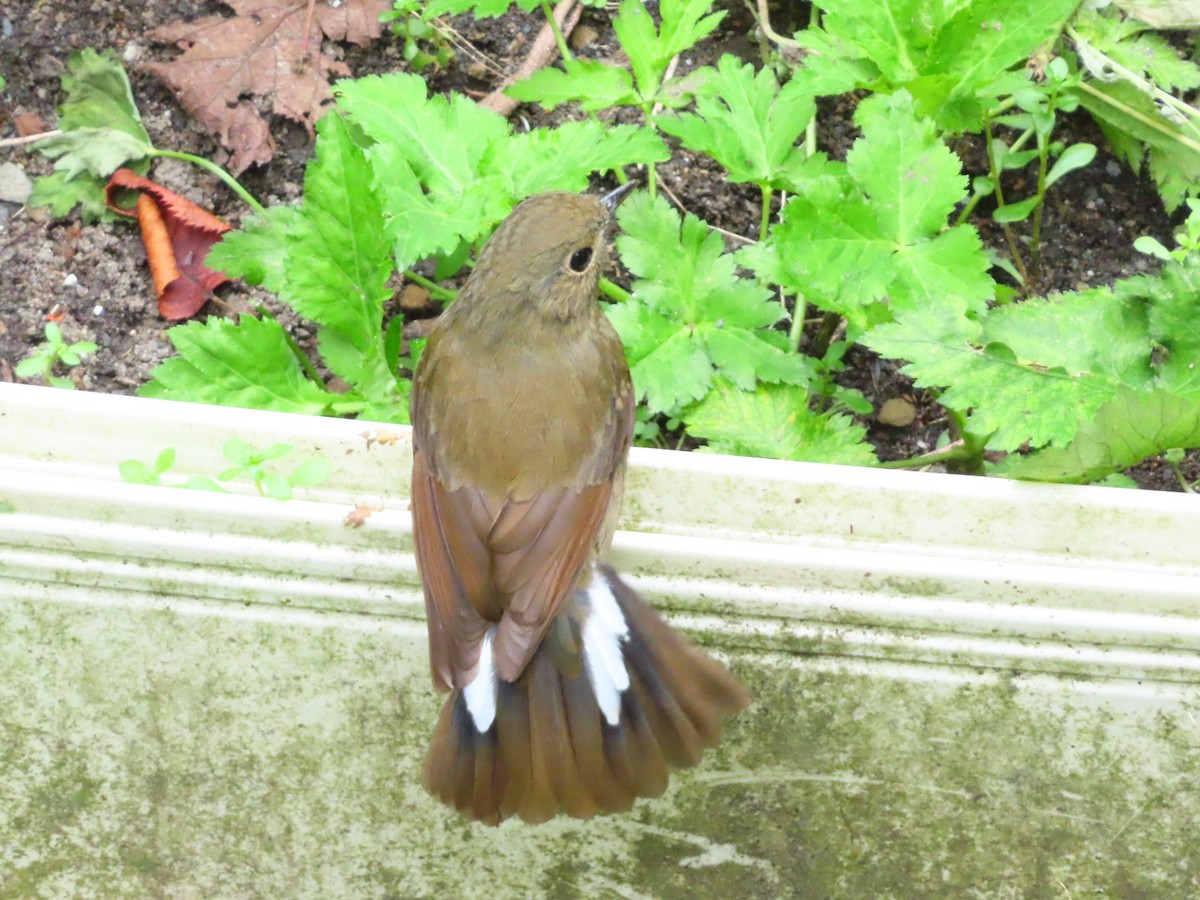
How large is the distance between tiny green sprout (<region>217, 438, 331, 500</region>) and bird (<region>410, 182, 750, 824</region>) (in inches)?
6.9

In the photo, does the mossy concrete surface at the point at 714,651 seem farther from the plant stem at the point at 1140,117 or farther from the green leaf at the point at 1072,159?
the plant stem at the point at 1140,117

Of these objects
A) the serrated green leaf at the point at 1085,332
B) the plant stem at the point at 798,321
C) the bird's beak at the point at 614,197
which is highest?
the serrated green leaf at the point at 1085,332

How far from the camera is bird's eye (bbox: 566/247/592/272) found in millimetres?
2832

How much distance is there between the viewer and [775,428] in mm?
2846

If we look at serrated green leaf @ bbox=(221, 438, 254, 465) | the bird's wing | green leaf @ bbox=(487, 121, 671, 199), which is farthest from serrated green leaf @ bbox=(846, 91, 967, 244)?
serrated green leaf @ bbox=(221, 438, 254, 465)

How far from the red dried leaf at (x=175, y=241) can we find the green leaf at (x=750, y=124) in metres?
1.22

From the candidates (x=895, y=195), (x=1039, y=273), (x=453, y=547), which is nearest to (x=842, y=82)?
(x=895, y=195)

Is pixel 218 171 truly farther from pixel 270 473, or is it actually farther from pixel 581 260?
pixel 270 473

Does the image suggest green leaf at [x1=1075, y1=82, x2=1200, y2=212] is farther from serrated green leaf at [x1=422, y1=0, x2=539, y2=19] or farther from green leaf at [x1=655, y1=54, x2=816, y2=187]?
serrated green leaf at [x1=422, y1=0, x2=539, y2=19]

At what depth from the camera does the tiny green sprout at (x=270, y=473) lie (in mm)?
2301

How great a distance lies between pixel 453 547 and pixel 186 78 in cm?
195

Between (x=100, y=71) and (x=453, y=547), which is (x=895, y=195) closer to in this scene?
(x=453, y=547)

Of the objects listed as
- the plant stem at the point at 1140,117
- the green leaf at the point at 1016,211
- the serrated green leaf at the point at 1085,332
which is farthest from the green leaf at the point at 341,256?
the plant stem at the point at 1140,117

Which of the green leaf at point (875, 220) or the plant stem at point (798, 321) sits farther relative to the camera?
the plant stem at point (798, 321)
